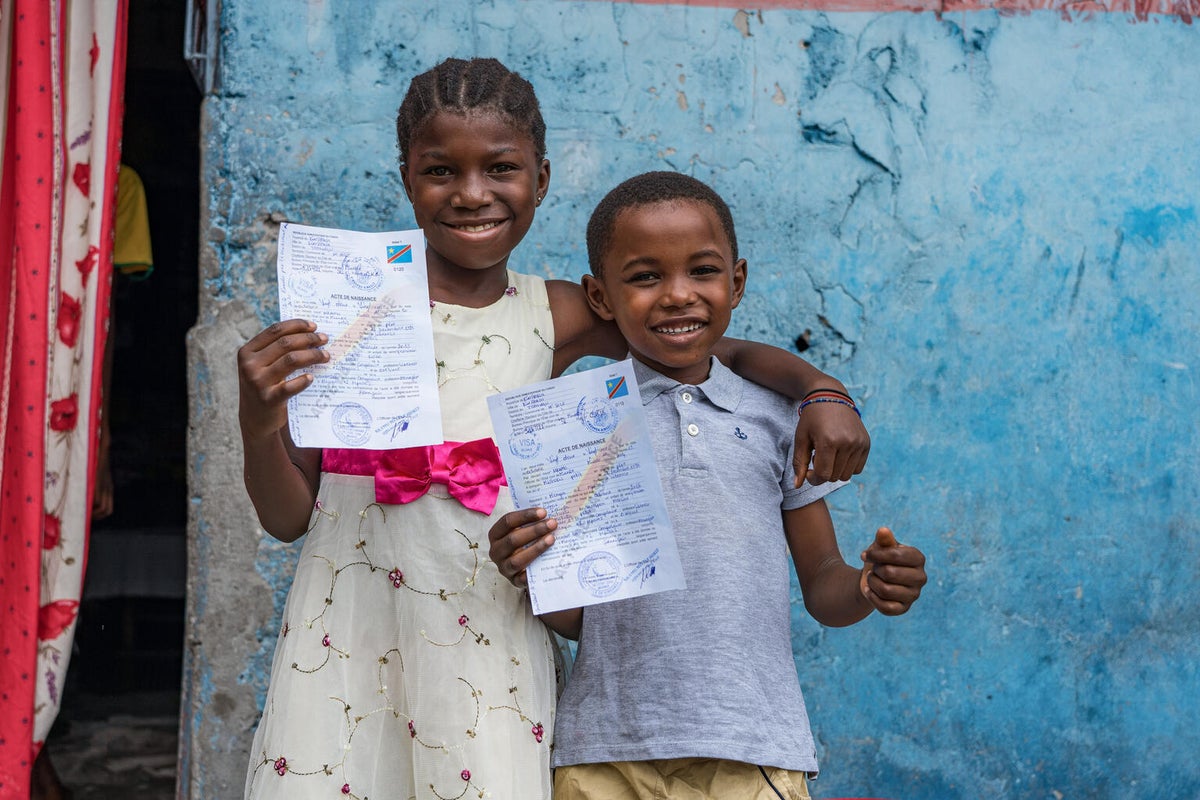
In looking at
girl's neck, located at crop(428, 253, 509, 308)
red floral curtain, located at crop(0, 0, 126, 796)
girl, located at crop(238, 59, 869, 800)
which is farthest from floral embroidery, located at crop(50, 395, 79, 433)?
girl's neck, located at crop(428, 253, 509, 308)

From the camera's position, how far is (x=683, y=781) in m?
1.77

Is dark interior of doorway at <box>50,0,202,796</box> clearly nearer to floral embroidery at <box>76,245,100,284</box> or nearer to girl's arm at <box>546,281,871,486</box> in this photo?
floral embroidery at <box>76,245,100,284</box>

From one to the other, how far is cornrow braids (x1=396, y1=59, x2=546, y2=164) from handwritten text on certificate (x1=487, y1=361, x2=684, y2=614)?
1.54ft

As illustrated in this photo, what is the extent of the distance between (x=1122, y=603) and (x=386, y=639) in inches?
78.3

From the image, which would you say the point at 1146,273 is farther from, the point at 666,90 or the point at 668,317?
the point at 668,317

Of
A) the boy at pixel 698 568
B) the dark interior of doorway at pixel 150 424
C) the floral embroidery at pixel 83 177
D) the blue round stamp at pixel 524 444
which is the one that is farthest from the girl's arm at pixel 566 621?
the dark interior of doorway at pixel 150 424

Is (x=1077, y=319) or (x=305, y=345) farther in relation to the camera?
(x=1077, y=319)

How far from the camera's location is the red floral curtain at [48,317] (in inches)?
100

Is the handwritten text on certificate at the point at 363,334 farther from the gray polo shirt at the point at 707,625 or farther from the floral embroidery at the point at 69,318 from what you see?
the floral embroidery at the point at 69,318

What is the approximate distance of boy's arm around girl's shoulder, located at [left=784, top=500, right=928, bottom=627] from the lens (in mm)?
1697

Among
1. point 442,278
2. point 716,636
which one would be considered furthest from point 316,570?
point 716,636

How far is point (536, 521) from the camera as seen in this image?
68.0 inches

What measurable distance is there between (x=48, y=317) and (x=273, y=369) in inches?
47.8

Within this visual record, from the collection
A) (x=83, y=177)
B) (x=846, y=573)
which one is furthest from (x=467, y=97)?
(x=83, y=177)
